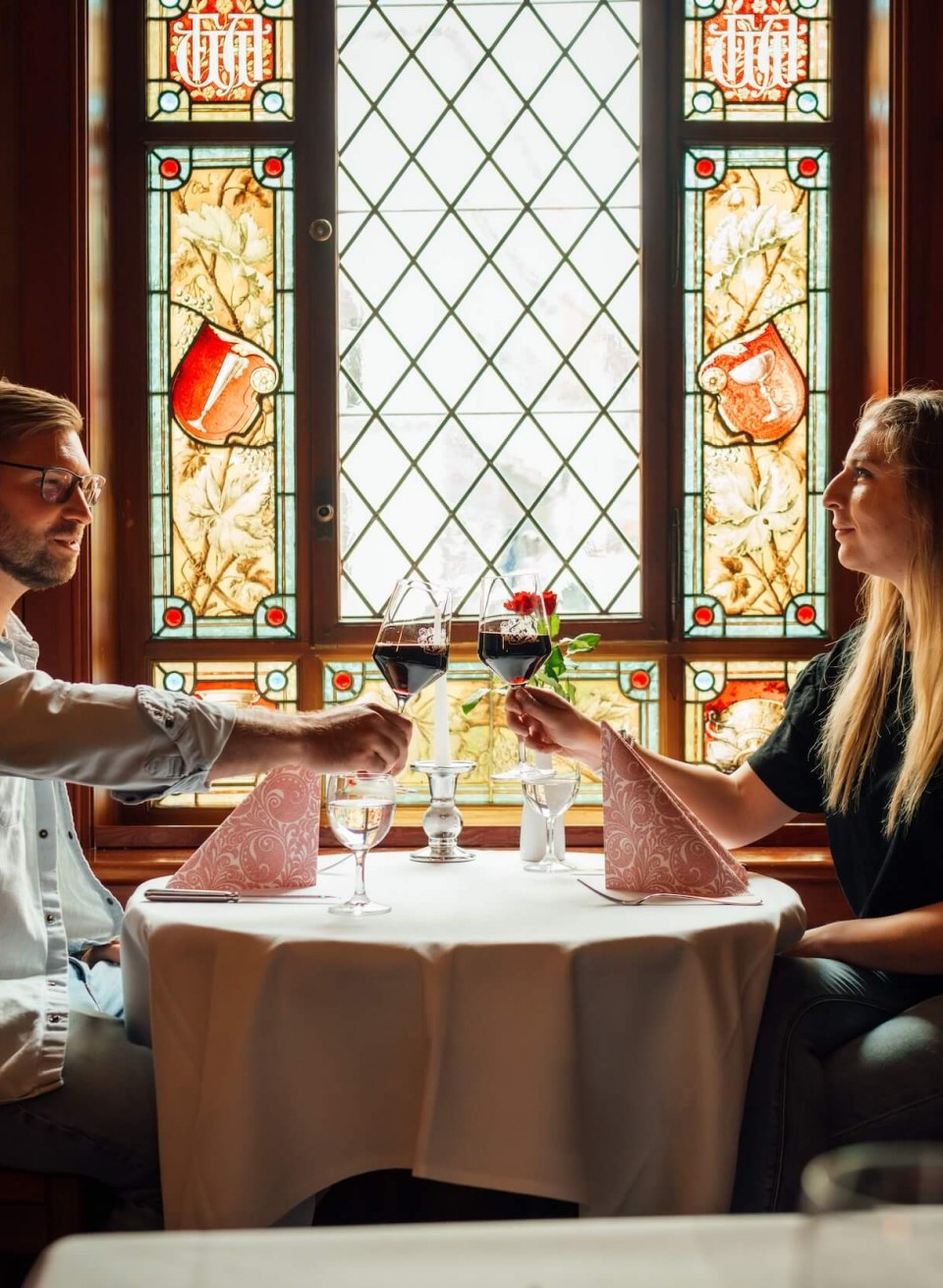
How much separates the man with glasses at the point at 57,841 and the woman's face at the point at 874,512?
877 mm

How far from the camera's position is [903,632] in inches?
80.8

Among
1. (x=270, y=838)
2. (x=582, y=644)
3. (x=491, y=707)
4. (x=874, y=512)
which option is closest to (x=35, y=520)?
(x=270, y=838)

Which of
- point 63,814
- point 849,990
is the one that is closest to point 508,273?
point 63,814

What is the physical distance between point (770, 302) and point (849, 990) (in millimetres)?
2005

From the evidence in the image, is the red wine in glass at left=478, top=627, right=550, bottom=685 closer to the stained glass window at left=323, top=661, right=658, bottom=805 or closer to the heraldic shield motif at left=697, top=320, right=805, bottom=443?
the stained glass window at left=323, top=661, right=658, bottom=805

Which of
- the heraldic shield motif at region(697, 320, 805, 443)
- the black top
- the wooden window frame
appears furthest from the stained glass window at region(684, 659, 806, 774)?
the black top

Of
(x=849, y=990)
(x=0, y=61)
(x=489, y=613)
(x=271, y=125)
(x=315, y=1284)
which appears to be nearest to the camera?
(x=315, y=1284)

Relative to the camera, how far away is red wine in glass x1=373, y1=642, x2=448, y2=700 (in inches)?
68.4

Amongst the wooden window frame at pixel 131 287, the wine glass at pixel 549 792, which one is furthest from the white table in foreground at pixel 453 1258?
the wooden window frame at pixel 131 287

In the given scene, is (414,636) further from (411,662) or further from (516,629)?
(516,629)

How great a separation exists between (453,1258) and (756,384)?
111 inches

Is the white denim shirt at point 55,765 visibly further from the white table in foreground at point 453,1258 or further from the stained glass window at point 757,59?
the stained glass window at point 757,59

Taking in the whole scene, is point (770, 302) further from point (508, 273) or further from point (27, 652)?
point (27, 652)

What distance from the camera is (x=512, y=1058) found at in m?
1.43
